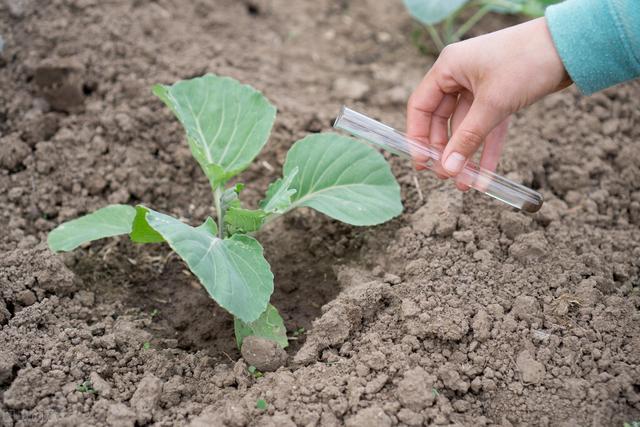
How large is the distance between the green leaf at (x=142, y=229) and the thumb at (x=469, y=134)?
0.86 m

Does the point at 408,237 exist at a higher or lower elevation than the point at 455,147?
lower

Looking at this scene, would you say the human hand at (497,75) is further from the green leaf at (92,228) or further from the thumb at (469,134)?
the green leaf at (92,228)

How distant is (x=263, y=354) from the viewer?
6.75 ft

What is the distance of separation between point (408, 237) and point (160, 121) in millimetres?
1155

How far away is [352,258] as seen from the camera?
2.47m

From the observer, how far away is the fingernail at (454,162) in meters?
1.96

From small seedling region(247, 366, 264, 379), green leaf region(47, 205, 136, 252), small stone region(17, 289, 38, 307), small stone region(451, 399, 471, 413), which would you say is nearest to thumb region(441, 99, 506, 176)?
small stone region(451, 399, 471, 413)

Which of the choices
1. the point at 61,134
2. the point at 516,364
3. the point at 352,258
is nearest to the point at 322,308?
the point at 352,258

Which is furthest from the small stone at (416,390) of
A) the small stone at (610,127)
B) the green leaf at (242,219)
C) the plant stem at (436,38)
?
the plant stem at (436,38)

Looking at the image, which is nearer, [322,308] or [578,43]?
[578,43]

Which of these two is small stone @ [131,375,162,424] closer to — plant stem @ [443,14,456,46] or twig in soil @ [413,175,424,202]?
twig in soil @ [413,175,424,202]

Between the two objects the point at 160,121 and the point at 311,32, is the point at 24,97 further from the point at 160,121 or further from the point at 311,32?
the point at 311,32

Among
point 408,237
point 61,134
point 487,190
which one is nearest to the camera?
point 487,190

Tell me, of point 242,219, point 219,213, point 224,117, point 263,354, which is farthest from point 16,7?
point 263,354
